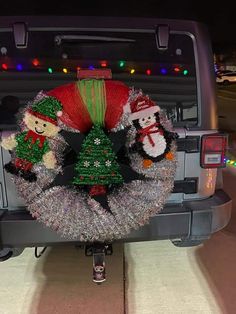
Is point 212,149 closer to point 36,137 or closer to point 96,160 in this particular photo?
point 96,160

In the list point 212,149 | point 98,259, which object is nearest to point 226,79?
point 212,149

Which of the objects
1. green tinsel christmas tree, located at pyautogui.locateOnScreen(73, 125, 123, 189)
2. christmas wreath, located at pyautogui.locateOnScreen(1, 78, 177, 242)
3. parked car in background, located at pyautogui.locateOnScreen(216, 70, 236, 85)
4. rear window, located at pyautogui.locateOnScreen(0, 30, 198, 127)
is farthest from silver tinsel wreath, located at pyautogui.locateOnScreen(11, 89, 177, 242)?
parked car in background, located at pyautogui.locateOnScreen(216, 70, 236, 85)

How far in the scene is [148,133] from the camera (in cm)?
258

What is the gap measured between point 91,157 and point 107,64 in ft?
3.11

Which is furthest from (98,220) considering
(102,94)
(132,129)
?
(102,94)

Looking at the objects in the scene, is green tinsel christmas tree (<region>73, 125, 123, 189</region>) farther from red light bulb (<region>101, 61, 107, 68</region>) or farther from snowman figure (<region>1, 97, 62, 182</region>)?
red light bulb (<region>101, 61, 107, 68</region>)

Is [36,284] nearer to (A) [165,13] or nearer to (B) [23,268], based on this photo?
(B) [23,268]

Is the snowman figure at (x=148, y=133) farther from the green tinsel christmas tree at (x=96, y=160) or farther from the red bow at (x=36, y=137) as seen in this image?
the red bow at (x=36, y=137)

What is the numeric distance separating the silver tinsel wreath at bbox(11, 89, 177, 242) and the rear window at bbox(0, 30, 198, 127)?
1.92ft

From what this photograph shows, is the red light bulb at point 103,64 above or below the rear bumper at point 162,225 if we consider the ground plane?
above

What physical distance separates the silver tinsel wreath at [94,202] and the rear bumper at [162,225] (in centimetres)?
32

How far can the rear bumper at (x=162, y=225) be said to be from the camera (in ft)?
9.64

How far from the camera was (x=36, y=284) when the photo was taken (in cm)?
349

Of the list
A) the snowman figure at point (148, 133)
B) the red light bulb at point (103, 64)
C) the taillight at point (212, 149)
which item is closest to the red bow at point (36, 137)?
the snowman figure at point (148, 133)
